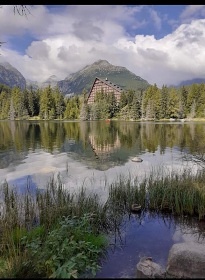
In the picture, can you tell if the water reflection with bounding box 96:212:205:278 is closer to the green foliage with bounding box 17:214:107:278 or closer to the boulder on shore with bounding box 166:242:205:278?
the green foliage with bounding box 17:214:107:278

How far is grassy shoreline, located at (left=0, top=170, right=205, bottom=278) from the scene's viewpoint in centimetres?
533

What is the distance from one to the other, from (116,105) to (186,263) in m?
102

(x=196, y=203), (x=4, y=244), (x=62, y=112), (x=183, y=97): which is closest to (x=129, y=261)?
(x=4, y=244)

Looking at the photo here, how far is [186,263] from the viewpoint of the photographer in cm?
571

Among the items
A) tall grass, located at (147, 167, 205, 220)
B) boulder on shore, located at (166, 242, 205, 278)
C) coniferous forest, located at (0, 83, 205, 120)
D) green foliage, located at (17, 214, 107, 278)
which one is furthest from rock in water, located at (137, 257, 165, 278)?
coniferous forest, located at (0, 83, 205, 120)

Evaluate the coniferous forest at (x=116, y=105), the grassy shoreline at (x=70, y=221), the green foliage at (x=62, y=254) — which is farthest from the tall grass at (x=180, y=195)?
the coniferous forest at (x=116, y=105)

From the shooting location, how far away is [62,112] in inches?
4611

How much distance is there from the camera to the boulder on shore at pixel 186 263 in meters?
5.61

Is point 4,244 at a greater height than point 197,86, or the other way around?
point 197,86

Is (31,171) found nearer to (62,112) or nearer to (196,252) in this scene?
(196,252)

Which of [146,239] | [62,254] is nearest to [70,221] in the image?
[62,254]

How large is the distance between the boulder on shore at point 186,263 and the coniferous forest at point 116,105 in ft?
291

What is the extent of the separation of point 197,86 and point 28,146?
76653 millimetres

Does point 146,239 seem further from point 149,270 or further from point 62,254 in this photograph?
point 62,254
